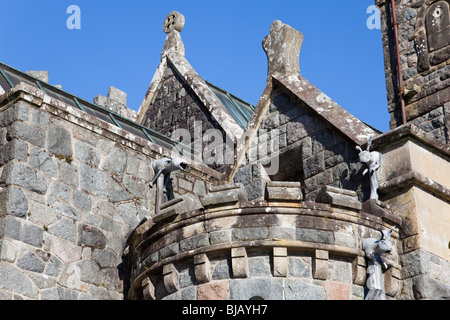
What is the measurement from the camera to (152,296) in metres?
12.0

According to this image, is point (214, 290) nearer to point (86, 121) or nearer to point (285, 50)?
point (86, 121)

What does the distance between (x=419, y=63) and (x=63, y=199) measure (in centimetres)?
726

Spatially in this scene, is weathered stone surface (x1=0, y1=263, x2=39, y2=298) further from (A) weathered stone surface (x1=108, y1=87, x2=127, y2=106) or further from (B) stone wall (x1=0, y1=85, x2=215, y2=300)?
(A) weathered stone surface (x1=108, y1=87, x2=127, y2=106)

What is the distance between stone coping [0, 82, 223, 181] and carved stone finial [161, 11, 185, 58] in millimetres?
4167

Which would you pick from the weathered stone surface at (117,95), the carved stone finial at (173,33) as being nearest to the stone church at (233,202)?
the carved stone finial at (173,33)

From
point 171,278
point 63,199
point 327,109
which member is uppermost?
point 327,109

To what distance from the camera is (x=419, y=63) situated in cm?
1709

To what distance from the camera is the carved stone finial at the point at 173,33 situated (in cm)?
1867

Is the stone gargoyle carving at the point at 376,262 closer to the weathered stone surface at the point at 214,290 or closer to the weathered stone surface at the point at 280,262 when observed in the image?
the weathered stone surface at the point at 280,262

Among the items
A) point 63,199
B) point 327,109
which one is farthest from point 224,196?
point 327,109

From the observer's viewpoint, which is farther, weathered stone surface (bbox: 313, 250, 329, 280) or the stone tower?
the stone tower

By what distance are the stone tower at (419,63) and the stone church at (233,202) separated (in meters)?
0.07

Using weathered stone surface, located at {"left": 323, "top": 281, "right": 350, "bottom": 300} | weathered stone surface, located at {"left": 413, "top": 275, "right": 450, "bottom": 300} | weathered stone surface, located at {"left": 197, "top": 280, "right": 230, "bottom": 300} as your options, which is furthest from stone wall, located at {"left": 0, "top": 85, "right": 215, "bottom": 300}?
weathered stone surface, located at {"left": 413, "top": 275, "right": 450, "bottom": 300}

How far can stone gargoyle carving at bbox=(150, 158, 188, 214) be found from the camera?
523 inches
